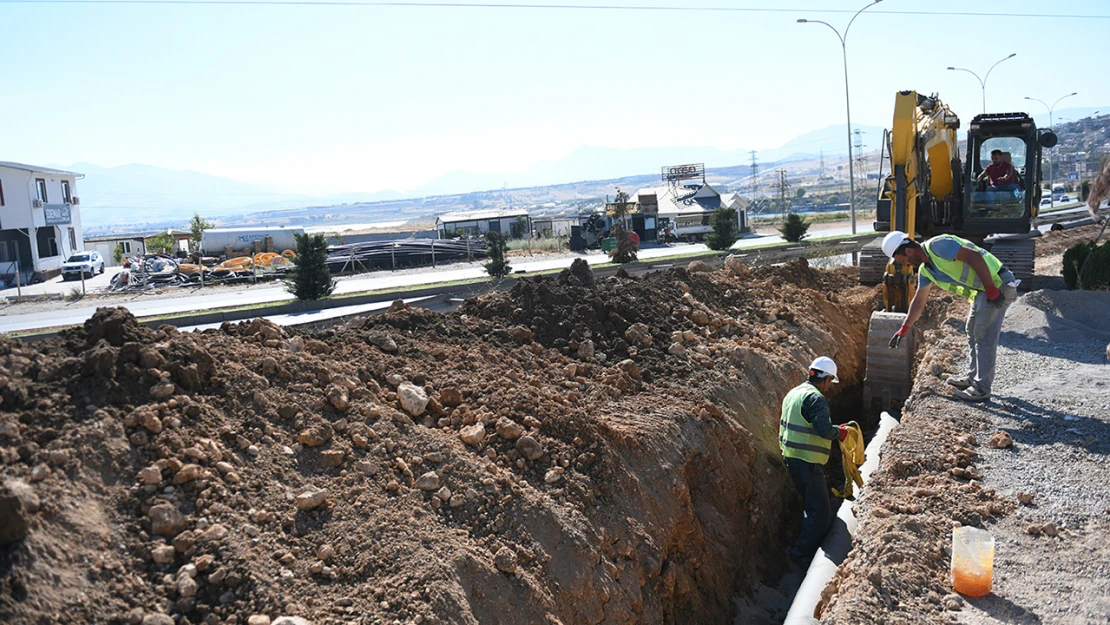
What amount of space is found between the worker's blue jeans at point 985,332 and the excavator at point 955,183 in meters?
4.51

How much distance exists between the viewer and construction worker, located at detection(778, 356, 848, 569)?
7570 millimetres

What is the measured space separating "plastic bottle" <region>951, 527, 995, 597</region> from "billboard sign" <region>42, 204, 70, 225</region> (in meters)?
47.3

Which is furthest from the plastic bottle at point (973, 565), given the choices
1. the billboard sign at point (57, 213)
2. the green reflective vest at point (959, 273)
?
the billboard sign at point (57, 213)

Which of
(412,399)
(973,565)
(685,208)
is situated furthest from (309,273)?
(685,208)

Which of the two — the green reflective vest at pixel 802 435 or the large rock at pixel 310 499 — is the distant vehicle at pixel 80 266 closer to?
the large rock at pixel 310 499

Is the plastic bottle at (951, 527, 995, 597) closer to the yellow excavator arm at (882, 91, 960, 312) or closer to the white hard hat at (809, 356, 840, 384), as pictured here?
the white hard hat at (809, 356, 840, 384)

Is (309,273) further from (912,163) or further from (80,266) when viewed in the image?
(80,266)

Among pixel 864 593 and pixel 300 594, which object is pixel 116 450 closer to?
pixel 300 594

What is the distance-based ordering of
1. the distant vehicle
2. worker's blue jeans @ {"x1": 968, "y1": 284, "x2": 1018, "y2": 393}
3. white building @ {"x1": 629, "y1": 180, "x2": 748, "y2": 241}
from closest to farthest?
worker's blue jeans @ {"x1": 968, "y1": 284, "x2": 1018, "y2": 393} < the distant vehicle < white building @ {"x1": 629, "y1": 180, "x2": 748, "y2": 241}

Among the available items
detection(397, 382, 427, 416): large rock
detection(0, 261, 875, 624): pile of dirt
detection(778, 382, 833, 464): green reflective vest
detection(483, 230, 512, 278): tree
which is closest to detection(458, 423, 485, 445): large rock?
detection(0, 261, 875, 624): pile of dirt

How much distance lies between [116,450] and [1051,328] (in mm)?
11438

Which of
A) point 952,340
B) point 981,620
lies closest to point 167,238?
point 952,340

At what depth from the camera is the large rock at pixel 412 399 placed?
22.6 feet

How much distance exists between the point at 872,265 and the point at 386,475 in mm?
12001
